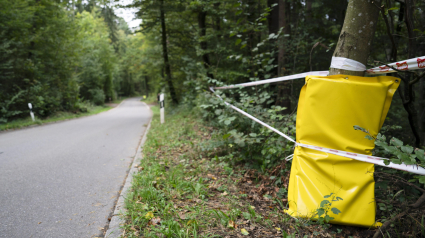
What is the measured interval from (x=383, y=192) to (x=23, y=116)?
15.3 m

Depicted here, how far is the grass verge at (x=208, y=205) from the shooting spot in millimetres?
2316

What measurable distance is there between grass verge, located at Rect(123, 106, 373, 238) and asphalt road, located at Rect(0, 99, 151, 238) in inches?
18.0

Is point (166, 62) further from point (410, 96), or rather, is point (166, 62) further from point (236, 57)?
point (410, 96)

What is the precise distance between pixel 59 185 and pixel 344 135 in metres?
4.13

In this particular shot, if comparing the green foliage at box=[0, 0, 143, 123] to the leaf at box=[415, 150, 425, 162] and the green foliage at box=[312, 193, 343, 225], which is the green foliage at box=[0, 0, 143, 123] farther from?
the leaf at box=[415, 150, 425, 162]

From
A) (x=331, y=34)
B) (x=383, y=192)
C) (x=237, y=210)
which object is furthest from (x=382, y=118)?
(x=331, y=34)

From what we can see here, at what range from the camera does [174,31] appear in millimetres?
13906

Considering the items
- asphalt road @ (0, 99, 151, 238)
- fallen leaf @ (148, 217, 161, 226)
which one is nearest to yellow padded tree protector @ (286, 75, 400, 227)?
fallen leaf @ (148, 217, 161, 226)

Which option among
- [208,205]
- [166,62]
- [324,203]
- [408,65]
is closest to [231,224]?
[208,205]

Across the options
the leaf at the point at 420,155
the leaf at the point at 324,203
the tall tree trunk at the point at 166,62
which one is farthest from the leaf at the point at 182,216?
the tall tree trunk at the point at 166,62

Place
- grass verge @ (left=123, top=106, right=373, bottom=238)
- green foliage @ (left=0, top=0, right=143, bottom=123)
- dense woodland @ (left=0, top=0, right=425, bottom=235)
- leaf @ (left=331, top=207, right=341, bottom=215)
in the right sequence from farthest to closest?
green foliage @ (left=0, top=0, right=143, bottom=123) < dense woodland @ (left=0, top=0, right=425, bottom=235) < grass verge @ (left=123, top=106, right=373, bottom=238) < leaf @ (left=331, top=207, right=341, bottom=215)

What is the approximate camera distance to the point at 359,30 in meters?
2.36

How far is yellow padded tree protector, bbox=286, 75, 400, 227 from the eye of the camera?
2201 millimetres

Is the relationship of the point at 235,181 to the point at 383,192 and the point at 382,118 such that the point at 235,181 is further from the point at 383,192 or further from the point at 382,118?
the point at 382,118
